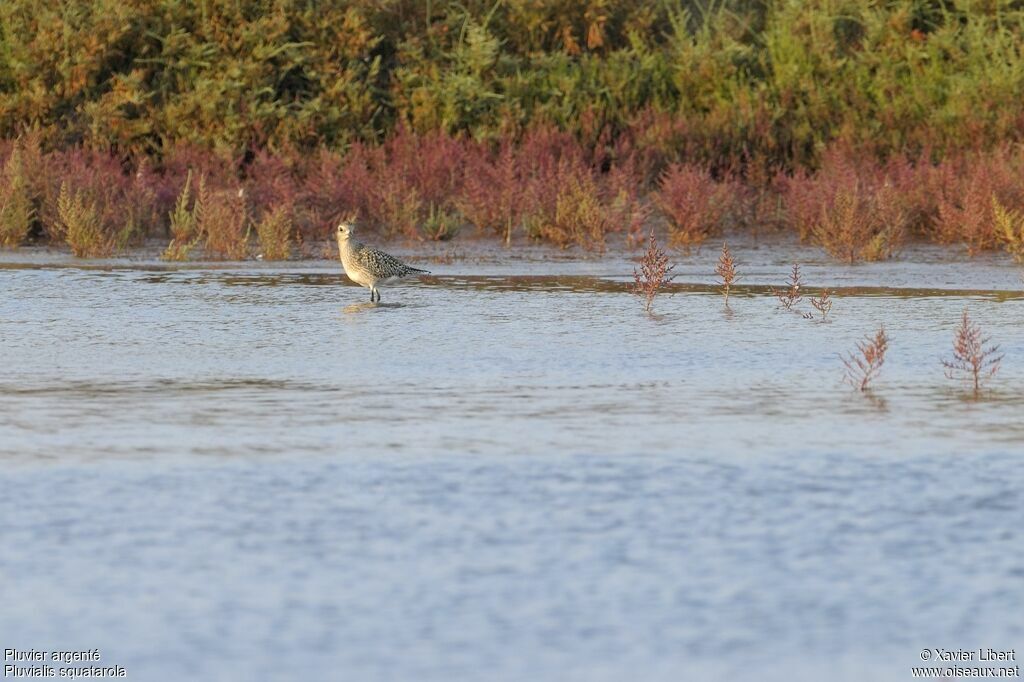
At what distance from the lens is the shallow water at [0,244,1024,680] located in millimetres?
4363

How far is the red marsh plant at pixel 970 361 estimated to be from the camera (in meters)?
8.09

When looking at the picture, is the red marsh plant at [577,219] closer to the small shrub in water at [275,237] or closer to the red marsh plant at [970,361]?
the small shrub in water at [275,237]

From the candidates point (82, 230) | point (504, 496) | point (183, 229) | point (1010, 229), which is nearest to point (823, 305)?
point (1010, 229)

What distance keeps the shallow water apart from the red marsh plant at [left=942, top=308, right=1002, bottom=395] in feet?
0.35

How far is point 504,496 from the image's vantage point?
19.2 ft

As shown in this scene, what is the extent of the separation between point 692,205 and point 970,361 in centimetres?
778

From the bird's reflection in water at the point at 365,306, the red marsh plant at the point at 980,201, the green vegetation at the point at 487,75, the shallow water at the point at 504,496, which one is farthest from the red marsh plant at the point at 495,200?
the shallow water at the point at 504,496

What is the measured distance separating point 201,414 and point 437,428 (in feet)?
3.22

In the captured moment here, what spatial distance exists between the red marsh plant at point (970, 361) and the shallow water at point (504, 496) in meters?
0.11

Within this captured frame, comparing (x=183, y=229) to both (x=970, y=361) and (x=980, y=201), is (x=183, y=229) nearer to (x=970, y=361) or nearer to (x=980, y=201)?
(x=980, y=201)

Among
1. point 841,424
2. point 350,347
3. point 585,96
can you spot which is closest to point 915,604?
point 841,424

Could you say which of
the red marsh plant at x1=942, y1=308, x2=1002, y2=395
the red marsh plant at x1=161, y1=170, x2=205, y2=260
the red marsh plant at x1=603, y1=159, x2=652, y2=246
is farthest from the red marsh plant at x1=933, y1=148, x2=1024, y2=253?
the red marsh plant at x1=161, y1=170, x2=205, y2=260

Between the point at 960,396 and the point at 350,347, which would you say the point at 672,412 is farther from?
the point at 350,347

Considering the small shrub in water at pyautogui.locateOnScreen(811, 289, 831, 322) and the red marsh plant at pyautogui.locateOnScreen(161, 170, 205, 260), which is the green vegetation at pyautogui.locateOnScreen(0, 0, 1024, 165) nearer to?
the red marsh plant at pyautogui.locateOnScreen(161, 170, 205, 260)
